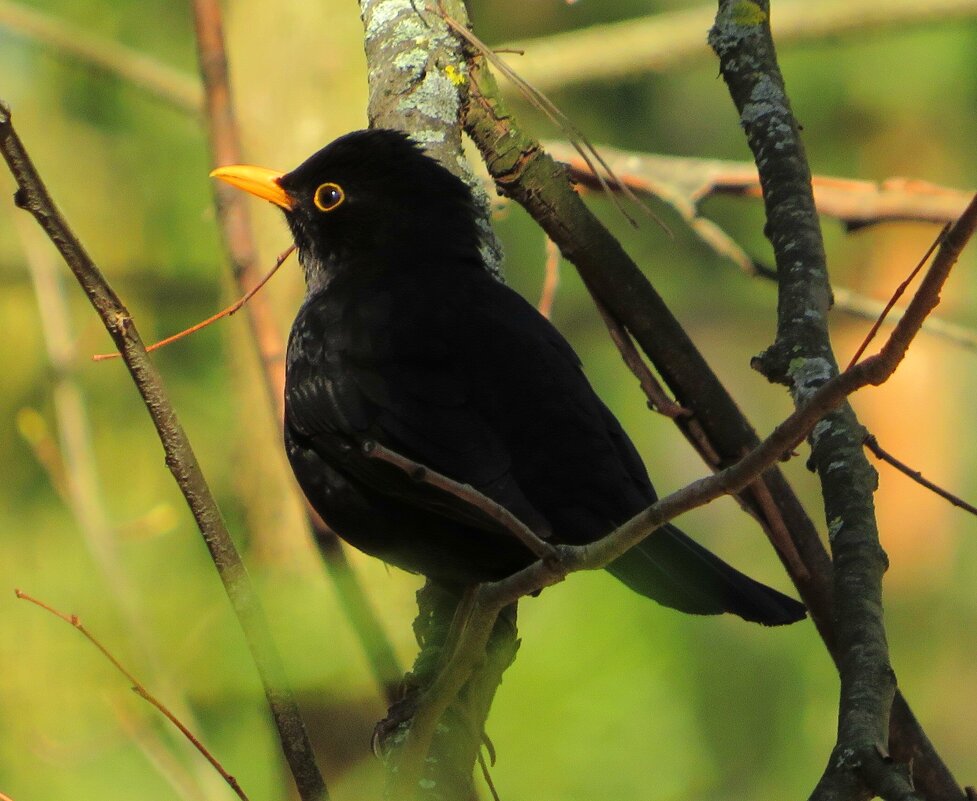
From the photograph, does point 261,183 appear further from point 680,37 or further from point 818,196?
point 680,37

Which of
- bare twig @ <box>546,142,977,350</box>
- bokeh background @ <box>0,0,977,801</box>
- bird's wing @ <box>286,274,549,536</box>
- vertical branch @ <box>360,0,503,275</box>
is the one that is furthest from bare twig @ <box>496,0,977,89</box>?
bird's wing @ <box>286,274,549,536</box>

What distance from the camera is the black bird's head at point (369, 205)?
12.3 ft

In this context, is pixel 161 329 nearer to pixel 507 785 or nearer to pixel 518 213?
pixel 518 213

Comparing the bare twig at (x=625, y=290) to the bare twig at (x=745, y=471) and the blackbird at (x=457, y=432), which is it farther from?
the bare twig at (x=745, y=471)

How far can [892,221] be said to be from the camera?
445cm

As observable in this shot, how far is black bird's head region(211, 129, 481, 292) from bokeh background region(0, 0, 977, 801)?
1.19m

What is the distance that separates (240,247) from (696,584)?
1.86 meters

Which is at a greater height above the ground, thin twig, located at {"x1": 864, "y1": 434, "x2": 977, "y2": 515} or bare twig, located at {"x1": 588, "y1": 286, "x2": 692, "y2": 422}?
bare twig, located at {"x1": 588, "y1": 286, "x2": 692, "y2": 422}

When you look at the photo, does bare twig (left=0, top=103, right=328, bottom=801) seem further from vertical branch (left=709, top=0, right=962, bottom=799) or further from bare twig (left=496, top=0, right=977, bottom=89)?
bare twig (left=496, top=0, right=977, bottom=89)

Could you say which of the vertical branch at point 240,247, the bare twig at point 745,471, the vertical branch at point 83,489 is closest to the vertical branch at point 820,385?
the bare twig at point 745,471

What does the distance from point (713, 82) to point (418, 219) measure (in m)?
5.40

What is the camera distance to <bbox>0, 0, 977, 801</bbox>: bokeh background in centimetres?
466

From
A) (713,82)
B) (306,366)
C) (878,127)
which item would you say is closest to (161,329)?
(306,366)

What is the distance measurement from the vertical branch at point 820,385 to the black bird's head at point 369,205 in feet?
3.04
